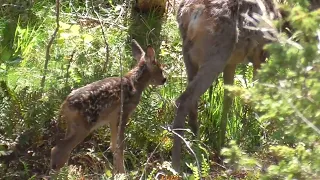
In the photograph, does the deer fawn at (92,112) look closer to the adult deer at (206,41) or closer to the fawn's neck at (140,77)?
the fawn's neck at (140,77)

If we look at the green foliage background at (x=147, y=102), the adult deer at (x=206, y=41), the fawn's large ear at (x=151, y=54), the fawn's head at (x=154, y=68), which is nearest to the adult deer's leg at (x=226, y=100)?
the green foliage background at (x=147, y=102)

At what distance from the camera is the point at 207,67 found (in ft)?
24.2

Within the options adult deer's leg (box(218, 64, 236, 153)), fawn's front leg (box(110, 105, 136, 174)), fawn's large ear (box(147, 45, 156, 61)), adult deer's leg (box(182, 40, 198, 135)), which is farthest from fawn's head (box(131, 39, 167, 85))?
adult deer's leg (box(218, 64, 236, 153))

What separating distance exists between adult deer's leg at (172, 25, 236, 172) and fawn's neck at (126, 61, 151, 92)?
480mm

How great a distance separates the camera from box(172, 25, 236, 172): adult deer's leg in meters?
7.36

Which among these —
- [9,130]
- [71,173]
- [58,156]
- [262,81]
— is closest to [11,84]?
[9,130]

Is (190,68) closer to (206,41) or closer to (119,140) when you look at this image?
(206,41)

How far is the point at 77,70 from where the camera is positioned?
28.3ft

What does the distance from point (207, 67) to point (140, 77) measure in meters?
0.76

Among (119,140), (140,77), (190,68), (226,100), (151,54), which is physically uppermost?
(151,54)

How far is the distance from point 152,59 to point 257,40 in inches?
44.2

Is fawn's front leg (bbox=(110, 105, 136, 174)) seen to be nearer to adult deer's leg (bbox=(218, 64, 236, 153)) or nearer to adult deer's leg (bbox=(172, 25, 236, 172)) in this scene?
adult deer's leg (bbox=(172, 25, 236, 172))

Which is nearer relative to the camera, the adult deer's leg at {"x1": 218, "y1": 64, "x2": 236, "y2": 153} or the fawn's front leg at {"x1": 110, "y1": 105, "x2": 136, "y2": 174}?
the fawn's front leg at {"x1": 110, "y1": 105, "x2": 136, "y2": 174}

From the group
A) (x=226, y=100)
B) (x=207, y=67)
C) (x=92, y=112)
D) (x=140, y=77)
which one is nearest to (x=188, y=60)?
(x=207, y=67)
